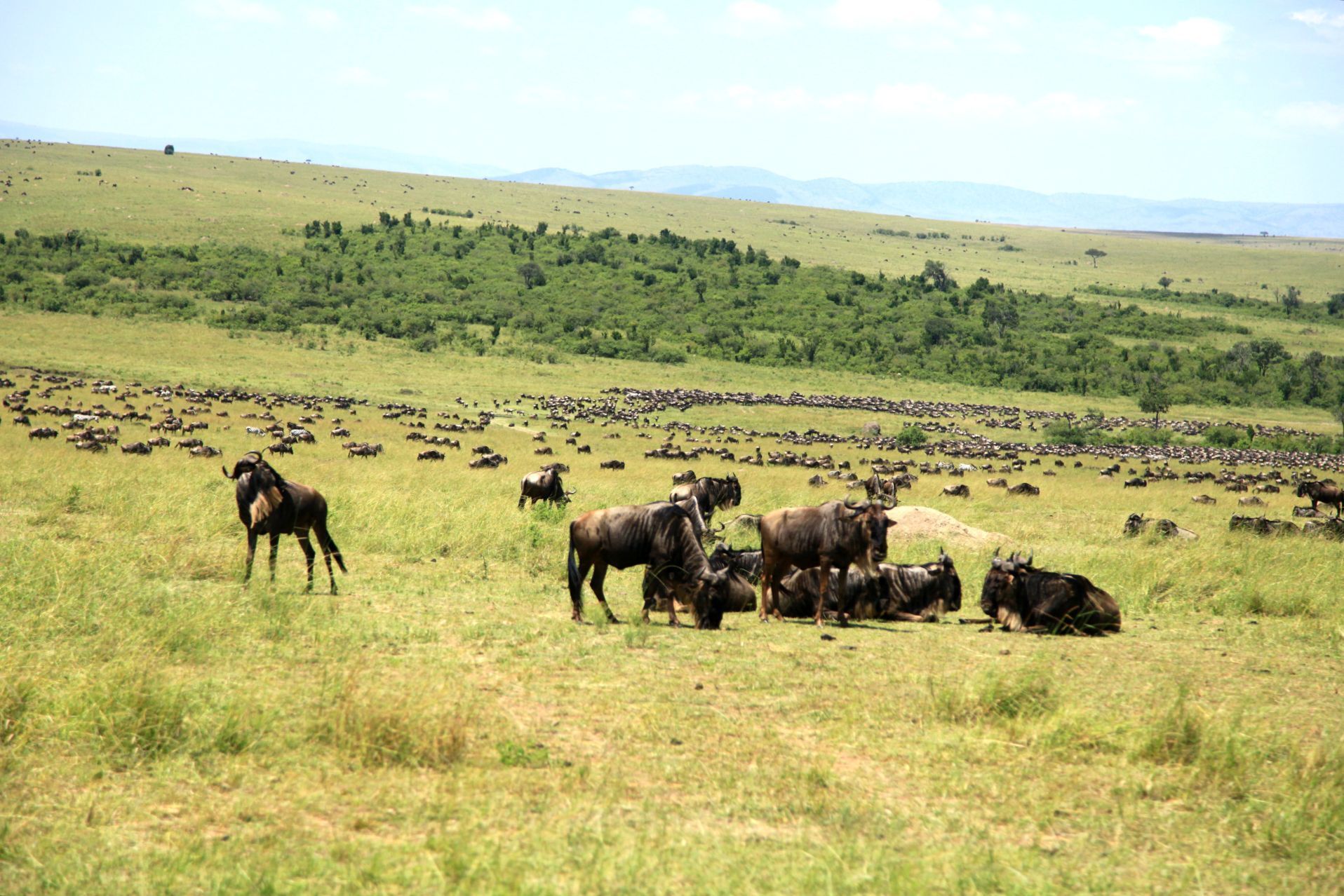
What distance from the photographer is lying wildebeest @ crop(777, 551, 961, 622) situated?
11461 mm

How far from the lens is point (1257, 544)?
16.4m

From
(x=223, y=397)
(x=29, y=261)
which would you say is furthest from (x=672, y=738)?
(x=29, y=261)

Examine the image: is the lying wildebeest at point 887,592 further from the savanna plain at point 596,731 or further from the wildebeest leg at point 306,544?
the wildebeest leg at point 306,544

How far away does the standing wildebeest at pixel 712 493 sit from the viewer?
51.9ft

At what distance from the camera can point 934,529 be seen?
1598 cm

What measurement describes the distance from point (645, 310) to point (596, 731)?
79.1m

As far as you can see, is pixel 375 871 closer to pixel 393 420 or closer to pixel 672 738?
pixel 672 738

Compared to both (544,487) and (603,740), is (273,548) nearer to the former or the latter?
(603,740)

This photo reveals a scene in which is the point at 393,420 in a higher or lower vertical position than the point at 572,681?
lower

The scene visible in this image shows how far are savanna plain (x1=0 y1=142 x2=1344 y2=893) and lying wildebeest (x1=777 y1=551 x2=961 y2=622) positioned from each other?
1.44 feet

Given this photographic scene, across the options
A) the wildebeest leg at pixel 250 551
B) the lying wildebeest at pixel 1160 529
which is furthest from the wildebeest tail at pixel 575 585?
the lying wildebeest at pixel 1160 529

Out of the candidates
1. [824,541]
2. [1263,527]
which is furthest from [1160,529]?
[824,541]

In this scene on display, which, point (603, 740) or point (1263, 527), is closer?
point (603, 740)

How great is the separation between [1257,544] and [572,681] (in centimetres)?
1337
